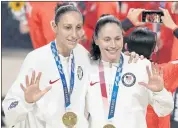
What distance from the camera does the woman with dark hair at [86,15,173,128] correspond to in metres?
2.39

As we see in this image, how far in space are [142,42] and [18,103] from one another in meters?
0.95

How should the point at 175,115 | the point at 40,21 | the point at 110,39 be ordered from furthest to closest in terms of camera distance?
the point at 40,21
the point at 175,115
the point at 110,39

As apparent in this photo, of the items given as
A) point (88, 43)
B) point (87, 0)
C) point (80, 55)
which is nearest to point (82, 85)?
point (80, 55)

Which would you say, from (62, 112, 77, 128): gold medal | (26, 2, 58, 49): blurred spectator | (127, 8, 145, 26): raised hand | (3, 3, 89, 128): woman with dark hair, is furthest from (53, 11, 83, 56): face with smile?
(26, 2, 58, 49): blurred spectator

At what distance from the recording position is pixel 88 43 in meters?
3.28

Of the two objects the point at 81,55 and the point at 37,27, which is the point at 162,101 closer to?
the point at 81,55

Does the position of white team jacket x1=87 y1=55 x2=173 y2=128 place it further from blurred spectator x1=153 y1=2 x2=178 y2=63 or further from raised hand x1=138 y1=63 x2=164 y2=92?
blurred spectator x1=153 y1=2 x2=178 y2=63

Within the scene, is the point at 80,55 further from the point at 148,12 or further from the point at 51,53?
the point at 148,12

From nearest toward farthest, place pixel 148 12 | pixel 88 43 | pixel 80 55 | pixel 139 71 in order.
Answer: pixel 139 71 < pixel 80 55 < pixel 148 12 < pixel 88 43

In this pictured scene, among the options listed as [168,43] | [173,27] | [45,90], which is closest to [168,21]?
[173,27]

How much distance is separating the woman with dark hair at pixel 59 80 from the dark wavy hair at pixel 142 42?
39cm

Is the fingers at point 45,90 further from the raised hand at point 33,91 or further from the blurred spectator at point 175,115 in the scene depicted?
the blurred spectator at point 175,115

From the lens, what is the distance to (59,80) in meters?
2.51

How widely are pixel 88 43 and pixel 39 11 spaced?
482 millimetres
